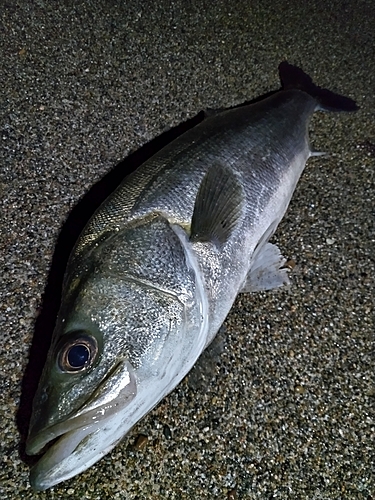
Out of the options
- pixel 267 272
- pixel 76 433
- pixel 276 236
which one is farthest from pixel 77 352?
pixel 276 236

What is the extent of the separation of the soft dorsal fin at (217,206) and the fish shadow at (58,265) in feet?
2.40

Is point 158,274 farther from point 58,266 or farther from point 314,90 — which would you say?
point 314,90

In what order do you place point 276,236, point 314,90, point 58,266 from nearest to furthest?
1. point 58,266
2. point 276,236
3. point 314,90

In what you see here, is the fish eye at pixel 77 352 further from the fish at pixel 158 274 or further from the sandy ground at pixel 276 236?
the sandy ground at pixel 276 236

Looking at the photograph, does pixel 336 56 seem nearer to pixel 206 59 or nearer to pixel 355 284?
pixel 206 59

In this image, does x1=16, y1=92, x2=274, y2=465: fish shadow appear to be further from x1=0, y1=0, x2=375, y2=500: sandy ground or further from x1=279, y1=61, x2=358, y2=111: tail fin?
x1=279, y1=61, x2=358, y2=111: tail fin

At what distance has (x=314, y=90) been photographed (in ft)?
10.2

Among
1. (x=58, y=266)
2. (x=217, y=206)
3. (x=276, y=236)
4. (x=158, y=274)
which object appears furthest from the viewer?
(x=276, y=236)

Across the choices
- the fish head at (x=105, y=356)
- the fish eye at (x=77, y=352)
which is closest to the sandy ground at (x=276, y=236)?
the fish head at (x=105, y=356)

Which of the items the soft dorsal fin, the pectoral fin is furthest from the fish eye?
the pectoral fin

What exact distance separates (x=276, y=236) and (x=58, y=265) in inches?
45.0

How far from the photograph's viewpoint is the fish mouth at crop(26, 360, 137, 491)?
1.54m

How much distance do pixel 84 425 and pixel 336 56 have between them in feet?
10.4

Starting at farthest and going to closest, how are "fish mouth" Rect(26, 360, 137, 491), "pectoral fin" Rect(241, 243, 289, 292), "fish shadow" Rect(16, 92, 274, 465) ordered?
1. "pectoral fin" Rect(241, 243, 289, 292)
2. "fish shadow" Rect(16, 92, 274, 465)
3. "fish mouth" Rect(26, 360, 137, 491)
